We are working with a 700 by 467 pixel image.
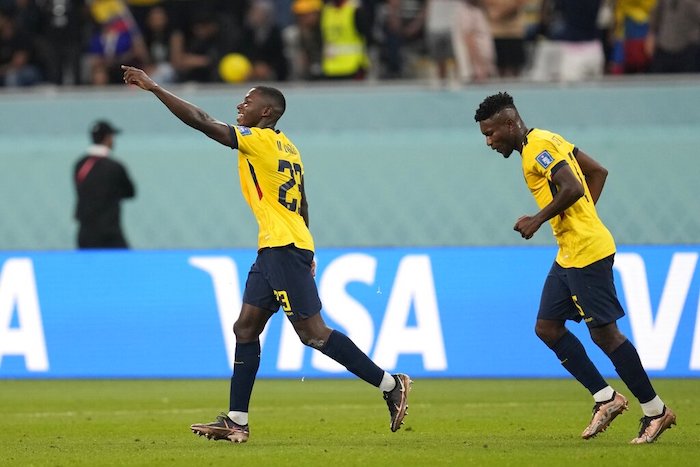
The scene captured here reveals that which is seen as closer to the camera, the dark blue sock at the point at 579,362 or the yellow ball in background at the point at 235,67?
the dark blue sock at the point at 579,362

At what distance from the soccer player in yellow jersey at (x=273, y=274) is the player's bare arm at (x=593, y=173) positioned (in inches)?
67.8

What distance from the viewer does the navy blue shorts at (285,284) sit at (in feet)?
28.5

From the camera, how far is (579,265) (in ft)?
28.3

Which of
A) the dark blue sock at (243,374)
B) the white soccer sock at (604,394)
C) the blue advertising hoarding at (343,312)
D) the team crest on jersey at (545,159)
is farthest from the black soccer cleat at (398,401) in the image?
the blue advertising hoarding at (343,312)

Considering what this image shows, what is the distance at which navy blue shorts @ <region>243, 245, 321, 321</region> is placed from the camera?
8680 mm

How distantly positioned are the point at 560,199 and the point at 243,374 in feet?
7.23

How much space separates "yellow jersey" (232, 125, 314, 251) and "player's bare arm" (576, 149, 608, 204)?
180cm

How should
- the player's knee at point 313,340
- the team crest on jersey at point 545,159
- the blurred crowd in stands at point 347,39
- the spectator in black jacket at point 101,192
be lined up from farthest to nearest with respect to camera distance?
1. the blurred crowd in stands at point 347,39
2. the spectator in black jacket at point 101,192
3. the player's knee at point 313,340
4. the team crest on jersey at point 545,159

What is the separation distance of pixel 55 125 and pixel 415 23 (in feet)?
15.4

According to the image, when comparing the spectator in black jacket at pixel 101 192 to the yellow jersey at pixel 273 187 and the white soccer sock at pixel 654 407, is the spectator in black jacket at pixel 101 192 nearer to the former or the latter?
the yellow jersey at pixel 273 187

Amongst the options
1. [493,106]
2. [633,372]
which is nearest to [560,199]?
[493,106]

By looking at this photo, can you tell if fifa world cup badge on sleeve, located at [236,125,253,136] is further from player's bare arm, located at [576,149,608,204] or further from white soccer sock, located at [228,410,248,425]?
player's bare arm, located at [576,149,608,204]

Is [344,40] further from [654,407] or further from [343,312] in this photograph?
[654,407]

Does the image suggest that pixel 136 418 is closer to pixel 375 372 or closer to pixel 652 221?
pixel 375 372
